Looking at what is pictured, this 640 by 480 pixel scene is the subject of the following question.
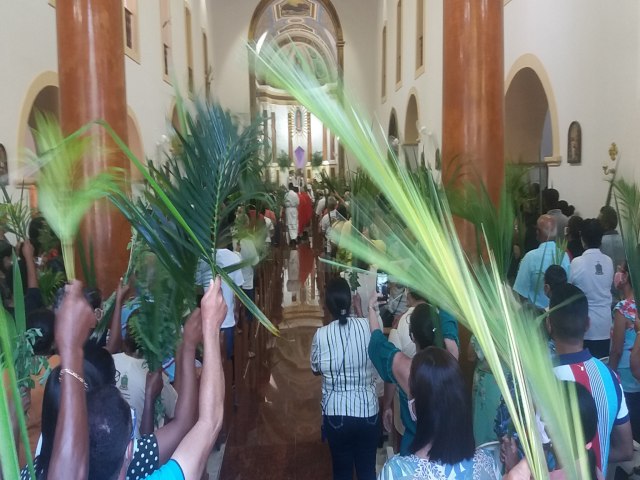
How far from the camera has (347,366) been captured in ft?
10.4

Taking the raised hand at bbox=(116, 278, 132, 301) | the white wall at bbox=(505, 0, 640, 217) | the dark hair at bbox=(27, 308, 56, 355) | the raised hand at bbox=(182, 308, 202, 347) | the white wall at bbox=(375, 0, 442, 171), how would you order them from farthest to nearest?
the white wall at bbox=(375, 0, 442, 171), the white wall at bbox=(505, 0, 640, 217), the raised hand at bbox=(116, 278, 132, 301), the dark hair at bbox=(27, 308, 56, 355), the raised hand at bbox=(182, 308, 202, 347)

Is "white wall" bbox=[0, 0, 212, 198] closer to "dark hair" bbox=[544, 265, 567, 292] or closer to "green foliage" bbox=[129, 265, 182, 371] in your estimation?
"green foliage" bbox=[129, 265, 182, 371]

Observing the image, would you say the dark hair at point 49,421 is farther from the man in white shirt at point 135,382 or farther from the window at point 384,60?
the window at point 384,60

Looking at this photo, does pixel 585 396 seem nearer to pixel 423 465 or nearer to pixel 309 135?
pixel 423 465

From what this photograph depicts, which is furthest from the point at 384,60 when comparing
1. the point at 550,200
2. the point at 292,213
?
the point at 550,200

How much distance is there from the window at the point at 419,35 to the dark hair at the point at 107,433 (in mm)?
11872

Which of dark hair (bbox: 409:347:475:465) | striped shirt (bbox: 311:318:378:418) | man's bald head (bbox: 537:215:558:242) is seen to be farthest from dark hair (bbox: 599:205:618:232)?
dark hair (bbox: 409:347:475:465)

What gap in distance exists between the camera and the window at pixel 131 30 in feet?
34.1

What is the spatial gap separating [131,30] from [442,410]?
10093mm

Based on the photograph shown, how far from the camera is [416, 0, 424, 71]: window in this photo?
1258 centimetres

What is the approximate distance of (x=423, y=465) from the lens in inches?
71.5

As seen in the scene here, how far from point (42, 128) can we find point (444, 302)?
181cm

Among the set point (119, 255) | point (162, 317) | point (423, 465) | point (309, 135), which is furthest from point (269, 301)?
point (309, 135)

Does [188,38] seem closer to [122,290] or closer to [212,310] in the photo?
[122,290]
